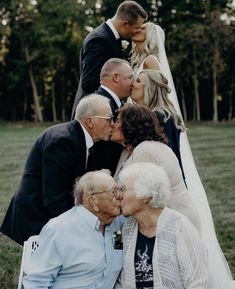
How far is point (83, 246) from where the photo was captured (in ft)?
12.8

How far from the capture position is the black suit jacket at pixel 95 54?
5.93 metres

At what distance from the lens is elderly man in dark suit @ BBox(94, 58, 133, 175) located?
16.3ft

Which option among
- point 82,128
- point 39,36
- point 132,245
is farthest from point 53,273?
point 39,36

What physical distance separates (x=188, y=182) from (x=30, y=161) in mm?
2371

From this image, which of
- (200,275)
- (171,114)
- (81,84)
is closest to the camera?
(200,275)

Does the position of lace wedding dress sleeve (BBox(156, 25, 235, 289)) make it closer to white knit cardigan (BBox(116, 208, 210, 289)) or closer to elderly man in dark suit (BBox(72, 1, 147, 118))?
elderly man in dark suit (BBox(72, 1, 147, 118))

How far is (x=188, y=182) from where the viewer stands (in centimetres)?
656

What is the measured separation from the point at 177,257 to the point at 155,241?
16cm

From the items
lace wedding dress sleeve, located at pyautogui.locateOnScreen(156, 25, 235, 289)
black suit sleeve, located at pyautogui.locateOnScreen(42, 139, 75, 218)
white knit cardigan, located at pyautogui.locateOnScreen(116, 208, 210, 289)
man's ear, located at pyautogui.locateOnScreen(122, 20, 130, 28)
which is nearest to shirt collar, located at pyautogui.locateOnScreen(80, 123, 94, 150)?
black suit sleeve, located at pyautogui.locateOnScreen(42, 139, 75, 218)

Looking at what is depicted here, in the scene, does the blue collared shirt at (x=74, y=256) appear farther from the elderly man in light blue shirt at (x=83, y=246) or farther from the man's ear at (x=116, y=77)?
the man's ear at (x=116, y=77)

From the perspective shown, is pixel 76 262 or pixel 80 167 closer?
pixel 76 262

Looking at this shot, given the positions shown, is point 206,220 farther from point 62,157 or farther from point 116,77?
point 62,157

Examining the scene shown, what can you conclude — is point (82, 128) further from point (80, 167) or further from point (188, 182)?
point (188, 182)

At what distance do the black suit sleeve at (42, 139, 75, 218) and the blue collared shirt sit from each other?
0.40m
